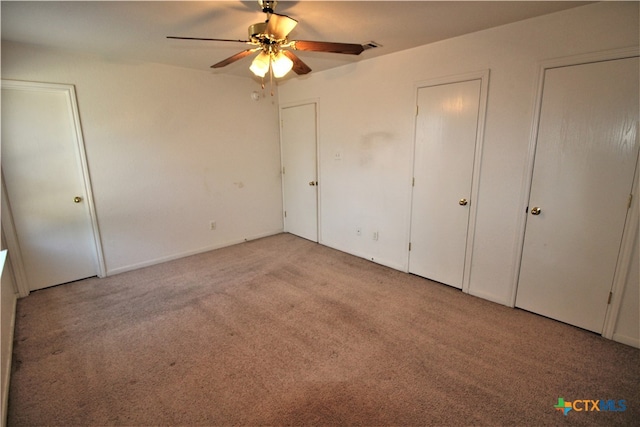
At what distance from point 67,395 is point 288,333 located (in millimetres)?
1414

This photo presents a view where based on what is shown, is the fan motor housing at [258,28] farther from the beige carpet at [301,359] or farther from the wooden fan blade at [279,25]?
the beige carpet at [301,359]

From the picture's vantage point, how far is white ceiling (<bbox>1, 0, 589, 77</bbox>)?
2.03 metres

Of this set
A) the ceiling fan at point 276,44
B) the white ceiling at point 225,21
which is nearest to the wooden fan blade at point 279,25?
the ceiling fan at point 276,44

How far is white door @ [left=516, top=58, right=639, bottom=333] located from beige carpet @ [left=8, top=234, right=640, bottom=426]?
298 millimetres

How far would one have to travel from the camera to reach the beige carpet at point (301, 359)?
1684mm

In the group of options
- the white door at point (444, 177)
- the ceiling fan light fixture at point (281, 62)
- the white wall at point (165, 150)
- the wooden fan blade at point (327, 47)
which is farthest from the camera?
the white wall at point (165, 150)

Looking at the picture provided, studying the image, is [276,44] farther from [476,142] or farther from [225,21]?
[476,142]

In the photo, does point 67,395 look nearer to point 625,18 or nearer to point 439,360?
point 439,360

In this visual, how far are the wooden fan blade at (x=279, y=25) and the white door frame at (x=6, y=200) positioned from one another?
255 centimetres

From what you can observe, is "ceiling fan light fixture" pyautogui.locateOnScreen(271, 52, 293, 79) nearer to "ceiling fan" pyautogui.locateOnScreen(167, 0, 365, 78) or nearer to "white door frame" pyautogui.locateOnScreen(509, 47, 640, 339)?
"ceiling fan" pyautogui.locateOnScreen(167, 0, 365, 78)

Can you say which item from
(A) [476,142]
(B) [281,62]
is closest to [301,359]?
(B) [281,62]

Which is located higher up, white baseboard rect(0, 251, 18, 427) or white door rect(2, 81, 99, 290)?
white door rect(2, 81, 99, 290)

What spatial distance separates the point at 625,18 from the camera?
6.39ft

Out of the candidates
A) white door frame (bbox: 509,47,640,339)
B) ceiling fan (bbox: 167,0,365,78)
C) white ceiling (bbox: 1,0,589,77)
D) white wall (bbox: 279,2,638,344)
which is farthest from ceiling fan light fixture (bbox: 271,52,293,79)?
white door frame (bbox: 509,47,640,339)
